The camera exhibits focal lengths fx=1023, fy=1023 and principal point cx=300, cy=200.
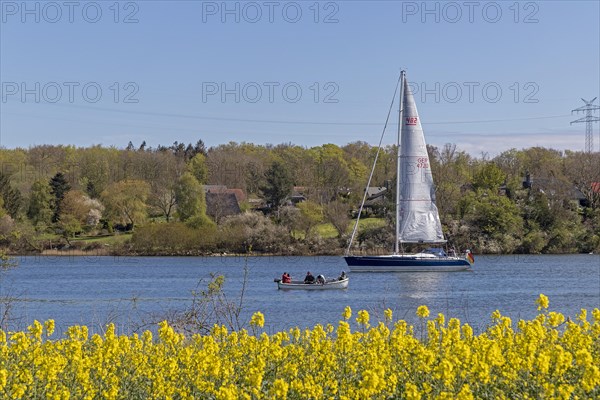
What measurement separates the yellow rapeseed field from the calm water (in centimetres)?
1124

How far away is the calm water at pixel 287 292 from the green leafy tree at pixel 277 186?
43.8ft

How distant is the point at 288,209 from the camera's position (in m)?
80.9

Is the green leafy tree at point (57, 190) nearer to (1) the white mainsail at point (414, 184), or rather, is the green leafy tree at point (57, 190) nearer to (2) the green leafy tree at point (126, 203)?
(2) the green leafy tree at point (126, 203)

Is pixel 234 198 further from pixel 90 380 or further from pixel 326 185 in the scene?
pixel 90 380

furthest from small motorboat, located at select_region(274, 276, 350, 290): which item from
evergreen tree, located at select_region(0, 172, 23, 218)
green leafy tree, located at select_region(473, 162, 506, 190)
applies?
evergreen tree, located at select_region(0, 172, 23, 218)

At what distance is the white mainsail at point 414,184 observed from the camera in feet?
186

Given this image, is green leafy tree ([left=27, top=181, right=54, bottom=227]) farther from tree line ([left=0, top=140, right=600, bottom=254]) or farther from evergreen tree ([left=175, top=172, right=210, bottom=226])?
evergreen tree ([left=175, top=172, right=210, bottom=226])

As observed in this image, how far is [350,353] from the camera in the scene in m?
11.2

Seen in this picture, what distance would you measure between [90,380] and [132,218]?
7711 centimetres

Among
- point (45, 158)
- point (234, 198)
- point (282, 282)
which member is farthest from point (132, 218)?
point (282, 282)

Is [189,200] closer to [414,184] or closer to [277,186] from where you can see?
[277,186]

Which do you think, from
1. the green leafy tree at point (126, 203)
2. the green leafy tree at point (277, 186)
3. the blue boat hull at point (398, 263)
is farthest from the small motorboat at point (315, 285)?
the green leafy tree at point (126, 203)

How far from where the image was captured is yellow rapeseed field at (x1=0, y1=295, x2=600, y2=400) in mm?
9477

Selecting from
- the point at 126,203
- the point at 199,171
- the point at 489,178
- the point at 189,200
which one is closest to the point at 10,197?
the point at 126,203
